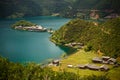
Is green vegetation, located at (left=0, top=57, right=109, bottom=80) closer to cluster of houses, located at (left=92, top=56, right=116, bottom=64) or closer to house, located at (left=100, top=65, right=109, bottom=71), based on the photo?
house, located at (left=100, top=65, right=109, bottom=71)

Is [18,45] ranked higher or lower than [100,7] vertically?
lower

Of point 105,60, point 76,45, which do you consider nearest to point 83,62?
point 105,60

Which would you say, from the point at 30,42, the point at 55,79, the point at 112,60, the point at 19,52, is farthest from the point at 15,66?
the point at 30,42

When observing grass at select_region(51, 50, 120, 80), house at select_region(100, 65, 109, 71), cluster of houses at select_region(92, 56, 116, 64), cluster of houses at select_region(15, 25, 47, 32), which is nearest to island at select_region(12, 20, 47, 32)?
cluster of houses at select_region(15, 25, 47, 32)

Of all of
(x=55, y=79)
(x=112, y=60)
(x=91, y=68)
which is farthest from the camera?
(x=112, y=60)

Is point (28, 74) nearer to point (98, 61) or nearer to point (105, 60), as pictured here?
point (98, 61)

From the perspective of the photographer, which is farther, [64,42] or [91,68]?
[64,42]

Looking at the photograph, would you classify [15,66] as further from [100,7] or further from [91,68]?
[100,7]

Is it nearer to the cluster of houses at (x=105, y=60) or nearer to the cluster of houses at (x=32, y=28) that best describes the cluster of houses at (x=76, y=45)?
the cluster of houses at (x=105, y=60)
